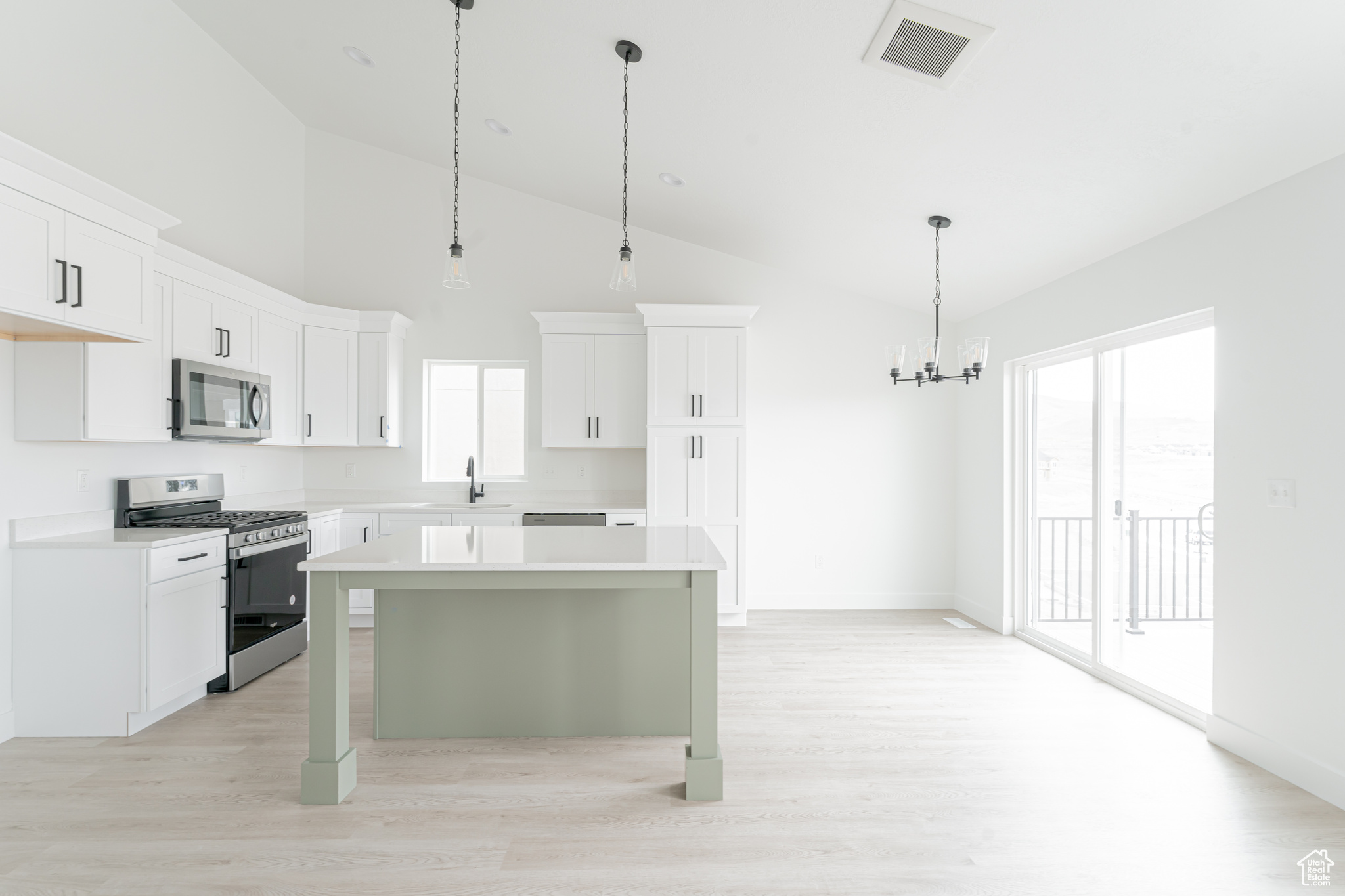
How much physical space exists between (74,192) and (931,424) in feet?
18.3

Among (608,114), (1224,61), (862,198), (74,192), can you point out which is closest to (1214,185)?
(1224,61)

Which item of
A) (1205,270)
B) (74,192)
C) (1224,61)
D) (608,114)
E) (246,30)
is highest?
(246,30)

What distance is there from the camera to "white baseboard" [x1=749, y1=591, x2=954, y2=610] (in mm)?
5441

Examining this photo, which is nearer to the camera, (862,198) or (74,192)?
(74,192)

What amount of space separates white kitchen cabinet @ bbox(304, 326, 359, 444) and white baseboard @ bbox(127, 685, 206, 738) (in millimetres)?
1968

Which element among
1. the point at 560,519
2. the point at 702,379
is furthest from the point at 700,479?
the point at 560,519

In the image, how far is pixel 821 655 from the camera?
13.7 ft

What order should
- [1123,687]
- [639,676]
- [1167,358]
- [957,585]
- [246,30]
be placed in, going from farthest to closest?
[957,585] < [246,30] < [1123,687] < [1167,358] < [639,676]

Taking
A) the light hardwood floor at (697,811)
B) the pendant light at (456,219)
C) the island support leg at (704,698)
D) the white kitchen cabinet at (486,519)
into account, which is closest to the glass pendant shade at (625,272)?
the pendant light at (456,219)

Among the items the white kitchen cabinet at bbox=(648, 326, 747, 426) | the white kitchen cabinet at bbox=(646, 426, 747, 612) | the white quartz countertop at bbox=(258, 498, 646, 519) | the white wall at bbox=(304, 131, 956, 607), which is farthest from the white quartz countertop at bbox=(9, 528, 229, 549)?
the white kitchen cabinet at bbox=(648, 326, 747, 426)

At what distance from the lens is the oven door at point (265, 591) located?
3.54m

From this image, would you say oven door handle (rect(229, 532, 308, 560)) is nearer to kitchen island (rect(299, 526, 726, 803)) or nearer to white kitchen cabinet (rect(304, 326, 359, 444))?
white kitchen cabinet (rect(304, 326, 359, 444))

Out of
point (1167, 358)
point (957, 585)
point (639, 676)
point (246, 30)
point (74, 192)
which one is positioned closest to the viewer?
point (74, 192)

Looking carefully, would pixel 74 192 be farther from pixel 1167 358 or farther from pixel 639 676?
pixel 1167 358
